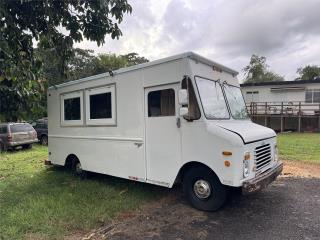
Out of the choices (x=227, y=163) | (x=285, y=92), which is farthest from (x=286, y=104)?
(x=227, y=163)

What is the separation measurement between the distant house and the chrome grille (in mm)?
19263

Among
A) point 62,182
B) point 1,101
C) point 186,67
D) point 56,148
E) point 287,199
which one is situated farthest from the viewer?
point 56,148

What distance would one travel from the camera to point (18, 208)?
5.71m

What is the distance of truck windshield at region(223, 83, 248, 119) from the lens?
6.27m

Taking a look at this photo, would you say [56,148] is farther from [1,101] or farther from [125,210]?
[1,101]

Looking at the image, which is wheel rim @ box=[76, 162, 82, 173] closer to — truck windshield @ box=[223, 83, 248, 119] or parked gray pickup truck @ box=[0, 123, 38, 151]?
truck windshield @ box=[223, 83, 248, 119]

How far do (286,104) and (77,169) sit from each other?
72.9 ft

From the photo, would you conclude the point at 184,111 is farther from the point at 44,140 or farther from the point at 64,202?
the point at 44,140

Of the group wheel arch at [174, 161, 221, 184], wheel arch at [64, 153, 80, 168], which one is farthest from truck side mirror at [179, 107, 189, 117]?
wheel arch at [64, 153, 80, 168]

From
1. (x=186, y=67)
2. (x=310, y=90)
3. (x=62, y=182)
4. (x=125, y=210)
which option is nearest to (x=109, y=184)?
(x=62, y=182)

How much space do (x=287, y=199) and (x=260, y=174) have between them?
1.31 metres

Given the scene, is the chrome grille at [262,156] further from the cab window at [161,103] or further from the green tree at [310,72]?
the green tree at [310,72]

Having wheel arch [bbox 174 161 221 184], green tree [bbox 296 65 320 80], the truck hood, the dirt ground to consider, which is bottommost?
the dirt ground

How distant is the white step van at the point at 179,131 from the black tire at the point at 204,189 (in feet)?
0.06
